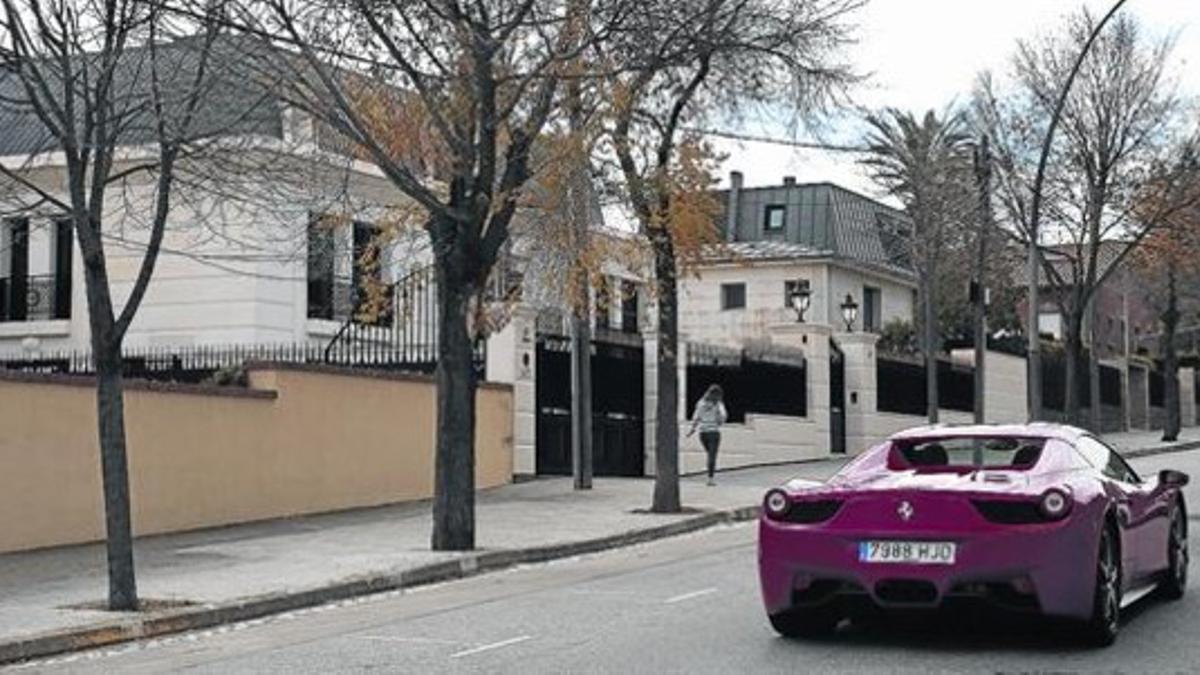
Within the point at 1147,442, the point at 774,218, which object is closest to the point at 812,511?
the point at 1147,442

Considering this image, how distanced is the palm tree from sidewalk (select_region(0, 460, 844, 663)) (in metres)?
11.4

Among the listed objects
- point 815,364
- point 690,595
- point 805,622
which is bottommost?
point 690,595

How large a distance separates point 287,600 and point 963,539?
21.4ft

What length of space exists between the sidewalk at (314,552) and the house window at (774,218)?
95.8ft

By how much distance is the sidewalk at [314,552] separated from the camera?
13688mm

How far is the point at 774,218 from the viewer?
5419 centimetres

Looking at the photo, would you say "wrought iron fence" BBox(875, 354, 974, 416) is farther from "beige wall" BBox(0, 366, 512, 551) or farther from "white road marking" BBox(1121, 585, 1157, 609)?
"white road marking" BBox(1121, 585, 1157, 609)

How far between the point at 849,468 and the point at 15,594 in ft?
24.5

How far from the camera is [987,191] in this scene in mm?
34750

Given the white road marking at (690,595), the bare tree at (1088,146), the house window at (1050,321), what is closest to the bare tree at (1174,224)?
the bare tree at (1088,146)

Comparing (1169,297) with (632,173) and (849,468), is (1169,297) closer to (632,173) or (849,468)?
(632,173)

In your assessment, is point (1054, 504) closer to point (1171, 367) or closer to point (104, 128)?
point (104, 128)

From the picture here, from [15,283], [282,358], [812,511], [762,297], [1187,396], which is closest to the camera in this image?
[812,511]

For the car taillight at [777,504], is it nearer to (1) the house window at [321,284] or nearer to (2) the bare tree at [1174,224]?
(1) the house window at [321,284]
